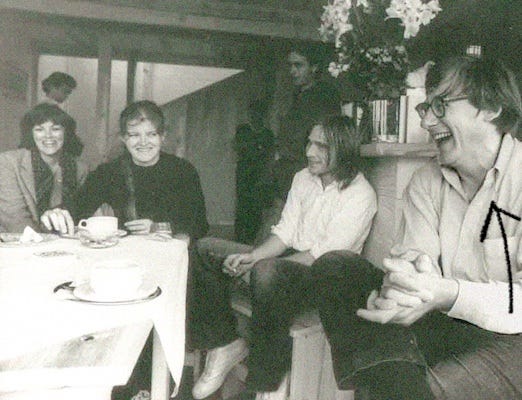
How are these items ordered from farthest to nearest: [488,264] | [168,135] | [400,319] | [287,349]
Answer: [168,135] → [287,349] → [488,264] → [400,319]

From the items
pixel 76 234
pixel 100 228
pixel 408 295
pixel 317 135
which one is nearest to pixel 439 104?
pixel 408 295

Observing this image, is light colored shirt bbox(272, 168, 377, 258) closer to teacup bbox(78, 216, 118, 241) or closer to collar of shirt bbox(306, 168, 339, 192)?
collar of shirt bbox(306, 168, 339, 192)

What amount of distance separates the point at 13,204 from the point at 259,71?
0.68m

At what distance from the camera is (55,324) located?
2.22 feet

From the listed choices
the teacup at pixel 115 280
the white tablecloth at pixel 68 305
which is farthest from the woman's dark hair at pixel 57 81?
the teacup at pixel 115 280

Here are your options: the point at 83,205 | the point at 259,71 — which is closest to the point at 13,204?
the point at 83,205

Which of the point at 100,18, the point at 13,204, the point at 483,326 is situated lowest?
the point at 483,326

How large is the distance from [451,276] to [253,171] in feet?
2.00

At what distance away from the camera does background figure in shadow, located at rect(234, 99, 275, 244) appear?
4.74 ft

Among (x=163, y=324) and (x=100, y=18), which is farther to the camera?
(x=100, y=18)

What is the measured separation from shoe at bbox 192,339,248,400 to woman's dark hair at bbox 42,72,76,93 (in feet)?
2.41

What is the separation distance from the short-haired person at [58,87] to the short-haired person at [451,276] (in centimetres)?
74

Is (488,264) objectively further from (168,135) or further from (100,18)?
(100,18)

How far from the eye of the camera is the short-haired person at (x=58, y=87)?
51.9 inches
